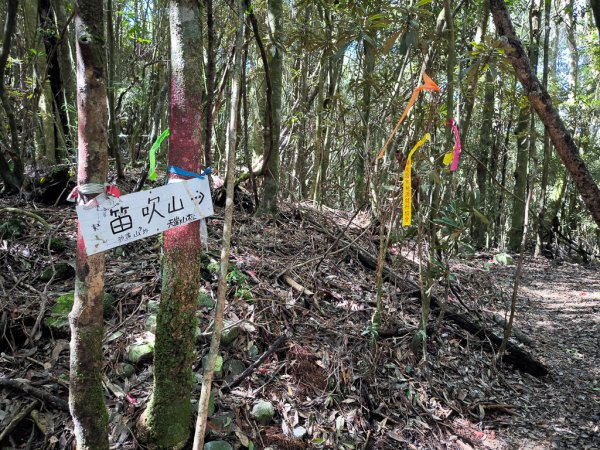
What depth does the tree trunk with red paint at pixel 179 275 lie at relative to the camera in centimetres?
206

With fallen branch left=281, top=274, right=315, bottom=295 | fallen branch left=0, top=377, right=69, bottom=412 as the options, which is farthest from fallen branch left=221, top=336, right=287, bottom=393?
fallen branch left=0, top=377, right=69, bottom=412

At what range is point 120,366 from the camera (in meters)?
2.86

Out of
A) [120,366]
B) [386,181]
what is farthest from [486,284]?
[120,366]

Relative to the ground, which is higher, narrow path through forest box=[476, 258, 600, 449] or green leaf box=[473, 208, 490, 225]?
green leaf box=[473, 208, 490, 225]

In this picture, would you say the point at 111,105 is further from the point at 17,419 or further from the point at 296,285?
the point at 17,419

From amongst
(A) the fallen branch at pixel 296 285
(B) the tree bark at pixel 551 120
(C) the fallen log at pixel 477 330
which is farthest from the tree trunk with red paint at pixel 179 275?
(C) the fallen log at pixel 477 330

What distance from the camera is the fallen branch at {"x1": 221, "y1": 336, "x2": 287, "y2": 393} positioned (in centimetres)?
297

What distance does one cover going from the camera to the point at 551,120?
2721 mm

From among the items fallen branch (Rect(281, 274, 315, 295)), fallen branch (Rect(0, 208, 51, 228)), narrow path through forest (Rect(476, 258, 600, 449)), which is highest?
fallen branch (Rect(0, 208, 51, 228))

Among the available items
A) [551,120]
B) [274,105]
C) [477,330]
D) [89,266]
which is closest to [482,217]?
[551,120]

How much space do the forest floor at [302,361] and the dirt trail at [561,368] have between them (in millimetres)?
19

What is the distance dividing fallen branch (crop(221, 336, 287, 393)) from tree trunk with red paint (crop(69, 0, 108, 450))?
1.01 m

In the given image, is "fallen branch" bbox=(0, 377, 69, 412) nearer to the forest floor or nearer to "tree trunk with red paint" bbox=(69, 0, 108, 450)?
the forest floor

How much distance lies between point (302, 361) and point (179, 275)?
5.14ft
